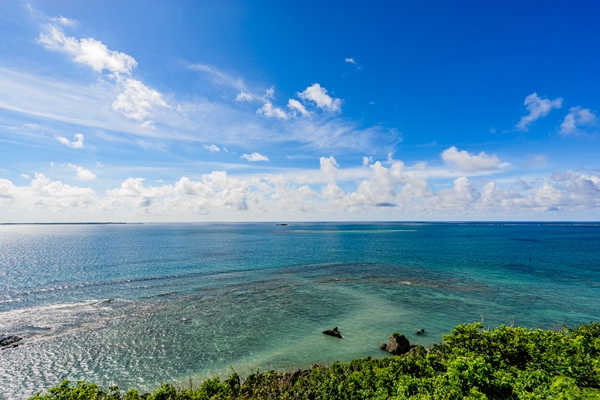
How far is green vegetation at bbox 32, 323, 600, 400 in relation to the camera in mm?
17562

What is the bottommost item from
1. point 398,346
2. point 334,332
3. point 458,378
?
point 334,332

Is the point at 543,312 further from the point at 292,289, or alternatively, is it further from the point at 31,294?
the point at 31,294

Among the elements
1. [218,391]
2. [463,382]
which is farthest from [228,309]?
[463,382]

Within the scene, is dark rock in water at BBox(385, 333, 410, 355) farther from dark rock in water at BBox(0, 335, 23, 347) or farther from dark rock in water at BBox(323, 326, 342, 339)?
dark rock in water at BBox(0, 335, 23, 347)

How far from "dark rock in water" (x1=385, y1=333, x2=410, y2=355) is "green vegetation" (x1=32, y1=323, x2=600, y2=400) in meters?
7.87

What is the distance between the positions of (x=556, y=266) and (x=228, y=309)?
106 metres

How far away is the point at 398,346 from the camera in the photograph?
1411 inches

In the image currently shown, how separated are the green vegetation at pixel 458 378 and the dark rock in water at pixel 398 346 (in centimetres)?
787

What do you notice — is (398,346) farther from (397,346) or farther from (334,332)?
(334,332)

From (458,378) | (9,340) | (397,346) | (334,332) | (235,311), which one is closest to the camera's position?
(458,378)

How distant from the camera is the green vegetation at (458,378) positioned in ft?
57.6

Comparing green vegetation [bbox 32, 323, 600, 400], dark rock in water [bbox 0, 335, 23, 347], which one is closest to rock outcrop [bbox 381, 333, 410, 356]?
green vegetation [bbox 32, 323, 600, 400]

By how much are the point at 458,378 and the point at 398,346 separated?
64.1 ft

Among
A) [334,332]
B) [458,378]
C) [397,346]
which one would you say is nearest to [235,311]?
[334,332]
